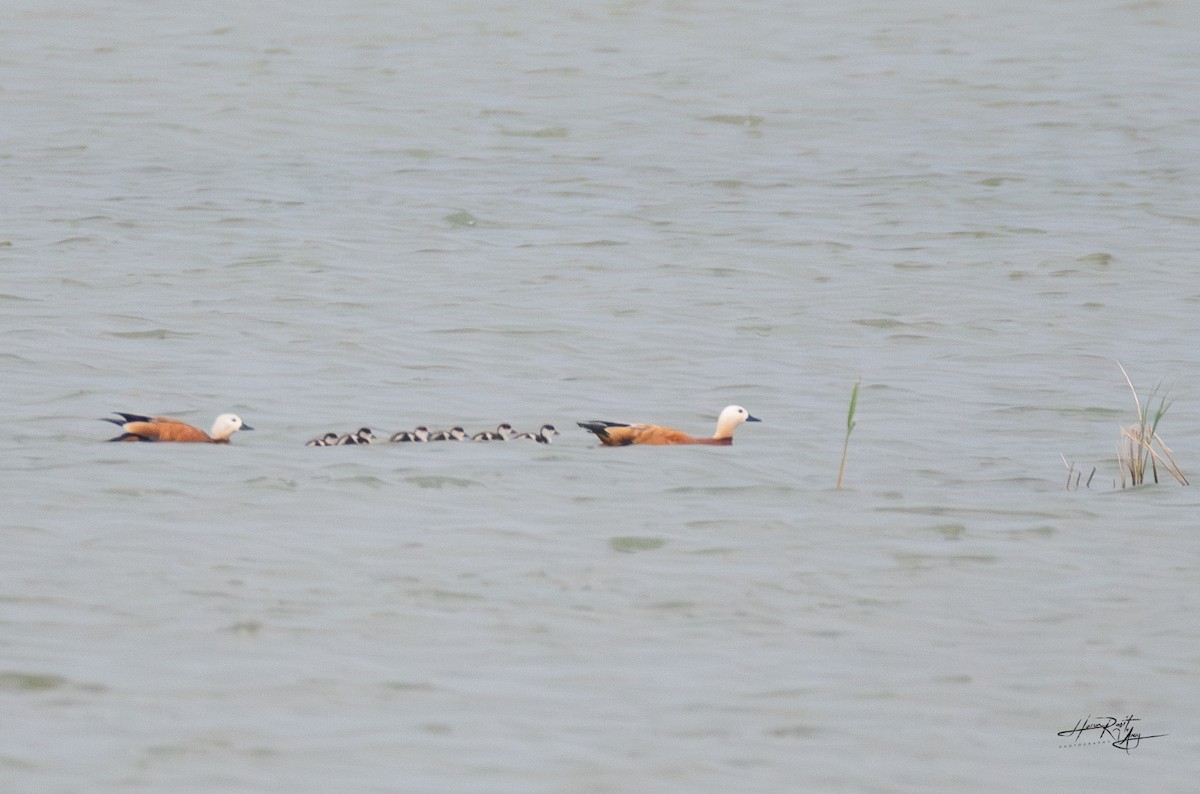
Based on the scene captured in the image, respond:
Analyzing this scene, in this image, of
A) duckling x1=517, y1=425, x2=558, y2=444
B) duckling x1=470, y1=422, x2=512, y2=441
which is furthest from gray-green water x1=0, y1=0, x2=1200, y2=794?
duckling x1=470, y1=422, x2=512, y2=441

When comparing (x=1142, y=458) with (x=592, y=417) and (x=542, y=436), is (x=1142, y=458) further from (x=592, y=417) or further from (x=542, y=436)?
(x=592, y=417)

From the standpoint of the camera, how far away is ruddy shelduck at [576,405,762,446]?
1159 centimetres

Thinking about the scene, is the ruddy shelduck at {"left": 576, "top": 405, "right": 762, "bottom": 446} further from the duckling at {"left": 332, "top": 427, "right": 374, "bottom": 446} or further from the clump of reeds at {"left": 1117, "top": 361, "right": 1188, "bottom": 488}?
the clump of reeds at {"left": 1117, "top": 361, "right": 1188, "bottom": 488}

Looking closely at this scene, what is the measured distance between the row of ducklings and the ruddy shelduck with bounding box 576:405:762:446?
255mm

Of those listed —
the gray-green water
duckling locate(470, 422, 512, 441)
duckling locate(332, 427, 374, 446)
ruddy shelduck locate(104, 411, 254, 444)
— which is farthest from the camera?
duckling locate(470, 422, 512, 441)

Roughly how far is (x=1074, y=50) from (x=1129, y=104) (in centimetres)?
456

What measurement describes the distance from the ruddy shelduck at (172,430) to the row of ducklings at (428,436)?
47 cm

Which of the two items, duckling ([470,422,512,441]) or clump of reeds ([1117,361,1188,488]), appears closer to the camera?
clump of reeds ([1117,361,1188,488])

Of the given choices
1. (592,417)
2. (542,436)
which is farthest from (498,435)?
(592,417)

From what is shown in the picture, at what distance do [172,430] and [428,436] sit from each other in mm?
1436

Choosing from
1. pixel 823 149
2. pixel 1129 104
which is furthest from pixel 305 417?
pixel 1129 104

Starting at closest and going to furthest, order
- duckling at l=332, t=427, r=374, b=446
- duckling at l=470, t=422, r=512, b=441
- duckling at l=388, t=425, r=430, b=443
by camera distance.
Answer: duckling at l=332, t=427, r=374, b=446 → duckling at l=388, t=425, r=430, b=443 → duckling at l=470, t=422, r=512, b=441

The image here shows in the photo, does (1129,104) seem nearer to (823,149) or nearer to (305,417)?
(823,149)

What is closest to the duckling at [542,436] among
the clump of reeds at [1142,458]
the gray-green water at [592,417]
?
the gray-green water at [592,417]
